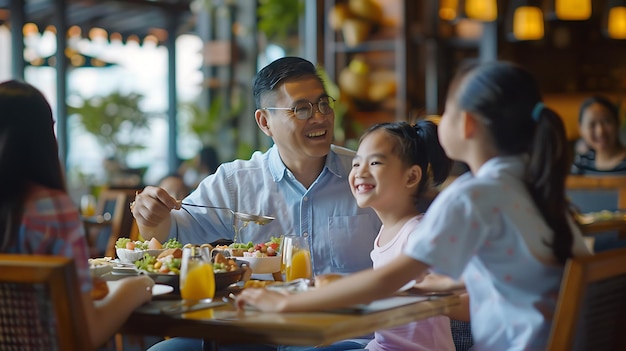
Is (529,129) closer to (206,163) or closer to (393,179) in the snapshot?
(393,179)

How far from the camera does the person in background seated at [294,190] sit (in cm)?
286

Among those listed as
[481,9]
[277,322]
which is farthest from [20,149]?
[481,9]

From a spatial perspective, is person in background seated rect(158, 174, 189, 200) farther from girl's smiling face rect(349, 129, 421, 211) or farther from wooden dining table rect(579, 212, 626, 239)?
girl's smiling face rect(349, 129, 421, 211)

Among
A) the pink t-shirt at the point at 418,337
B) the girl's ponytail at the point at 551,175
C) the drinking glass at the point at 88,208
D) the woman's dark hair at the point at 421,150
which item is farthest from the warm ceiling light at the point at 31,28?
the girl's ponytail at the point at 551,175

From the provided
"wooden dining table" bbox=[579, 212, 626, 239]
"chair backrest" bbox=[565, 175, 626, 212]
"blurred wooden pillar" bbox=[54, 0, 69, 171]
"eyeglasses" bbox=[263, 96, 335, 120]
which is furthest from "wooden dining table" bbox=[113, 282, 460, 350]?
"blurred wooden pillar" bbox=[54, 0, 69, 171]

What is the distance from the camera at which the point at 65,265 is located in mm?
1584

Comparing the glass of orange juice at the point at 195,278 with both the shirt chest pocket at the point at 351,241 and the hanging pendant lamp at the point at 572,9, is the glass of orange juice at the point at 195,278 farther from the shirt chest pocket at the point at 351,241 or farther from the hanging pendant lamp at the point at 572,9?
the hanging pendant lamp at the point at 572,9

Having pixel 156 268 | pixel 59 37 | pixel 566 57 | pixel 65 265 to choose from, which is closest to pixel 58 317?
pixel 65 265

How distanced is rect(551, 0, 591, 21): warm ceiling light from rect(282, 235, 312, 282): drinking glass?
630 cm

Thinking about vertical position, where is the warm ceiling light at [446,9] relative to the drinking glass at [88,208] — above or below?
above

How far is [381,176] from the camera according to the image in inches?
94.3

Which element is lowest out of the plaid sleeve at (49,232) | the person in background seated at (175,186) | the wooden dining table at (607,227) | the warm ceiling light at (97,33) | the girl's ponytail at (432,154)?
the wooden dining table at (607,227)

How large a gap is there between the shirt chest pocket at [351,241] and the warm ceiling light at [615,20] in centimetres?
643

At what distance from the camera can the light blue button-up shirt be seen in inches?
112
